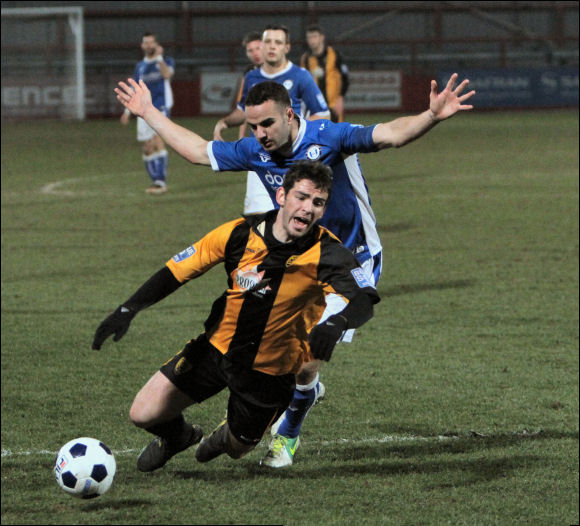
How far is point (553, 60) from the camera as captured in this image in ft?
115

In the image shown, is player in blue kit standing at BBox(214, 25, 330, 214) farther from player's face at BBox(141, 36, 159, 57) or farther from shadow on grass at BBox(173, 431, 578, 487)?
player's face at BBox(141, 36, 159, 57)

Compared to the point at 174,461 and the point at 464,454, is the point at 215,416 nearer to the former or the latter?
the point at 174,461

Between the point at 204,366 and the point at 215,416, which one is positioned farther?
the point at 215,416

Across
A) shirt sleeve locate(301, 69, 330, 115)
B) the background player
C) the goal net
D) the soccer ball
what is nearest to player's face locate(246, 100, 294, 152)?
the soccer ball

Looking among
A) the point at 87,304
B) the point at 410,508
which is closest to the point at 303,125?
the point at 410,508

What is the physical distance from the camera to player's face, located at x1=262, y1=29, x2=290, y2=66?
26.1 feet

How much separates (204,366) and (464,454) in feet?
5.57

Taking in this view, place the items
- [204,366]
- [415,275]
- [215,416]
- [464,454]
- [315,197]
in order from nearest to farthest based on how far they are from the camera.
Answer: [315,197] < [204,366] < [464,454] < [215,416] < [415,275]

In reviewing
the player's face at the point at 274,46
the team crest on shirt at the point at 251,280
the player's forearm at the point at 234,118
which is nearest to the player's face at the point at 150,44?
the player's forearm at the point at 234,118

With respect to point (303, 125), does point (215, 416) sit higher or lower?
lower

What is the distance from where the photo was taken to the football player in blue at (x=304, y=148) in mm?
4543

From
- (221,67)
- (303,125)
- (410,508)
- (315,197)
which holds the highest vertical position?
(221,67)

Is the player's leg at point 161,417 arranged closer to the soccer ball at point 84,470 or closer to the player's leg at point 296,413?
the soccer ball at point 84,470

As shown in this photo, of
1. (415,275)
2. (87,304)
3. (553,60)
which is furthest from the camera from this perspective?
(553,60)
